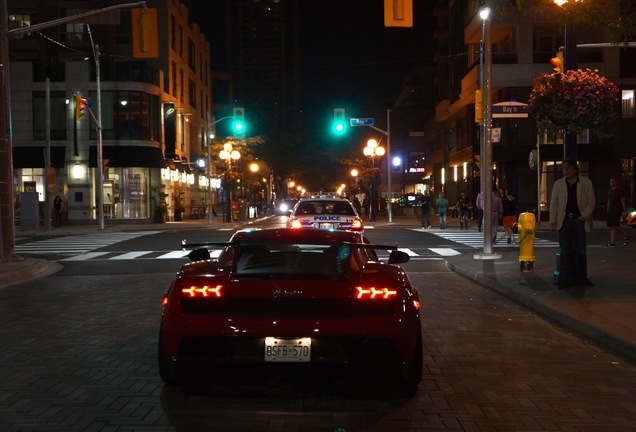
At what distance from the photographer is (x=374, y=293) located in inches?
225

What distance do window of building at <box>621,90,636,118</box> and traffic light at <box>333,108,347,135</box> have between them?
1775cm

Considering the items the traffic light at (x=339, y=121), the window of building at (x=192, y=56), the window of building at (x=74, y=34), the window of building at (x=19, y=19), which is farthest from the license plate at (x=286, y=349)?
the window of building at (x=192, y=56)

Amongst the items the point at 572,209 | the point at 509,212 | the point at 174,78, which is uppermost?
Result: the point at 174,78

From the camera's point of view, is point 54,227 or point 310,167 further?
point 310,167

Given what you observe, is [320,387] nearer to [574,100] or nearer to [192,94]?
[574,100]

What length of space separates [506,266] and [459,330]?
734 cm

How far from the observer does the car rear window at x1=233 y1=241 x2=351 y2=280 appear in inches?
241

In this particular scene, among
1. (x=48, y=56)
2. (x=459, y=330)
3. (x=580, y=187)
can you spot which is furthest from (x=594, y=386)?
(x=48, y=56)

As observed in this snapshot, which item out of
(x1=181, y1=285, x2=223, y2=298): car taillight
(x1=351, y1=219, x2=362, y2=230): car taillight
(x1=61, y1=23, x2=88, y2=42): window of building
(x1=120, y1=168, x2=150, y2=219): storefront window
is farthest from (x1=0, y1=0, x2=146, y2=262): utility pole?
(x1=61, y1=23, x2=88, y2=42): window of building

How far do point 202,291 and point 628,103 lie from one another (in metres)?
42.4

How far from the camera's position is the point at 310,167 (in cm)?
11531

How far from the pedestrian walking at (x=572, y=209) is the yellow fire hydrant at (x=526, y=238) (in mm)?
1904

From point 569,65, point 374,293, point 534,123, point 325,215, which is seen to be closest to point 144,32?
point 325,215

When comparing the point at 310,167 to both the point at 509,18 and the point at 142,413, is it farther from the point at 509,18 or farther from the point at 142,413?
the point at 142,413
